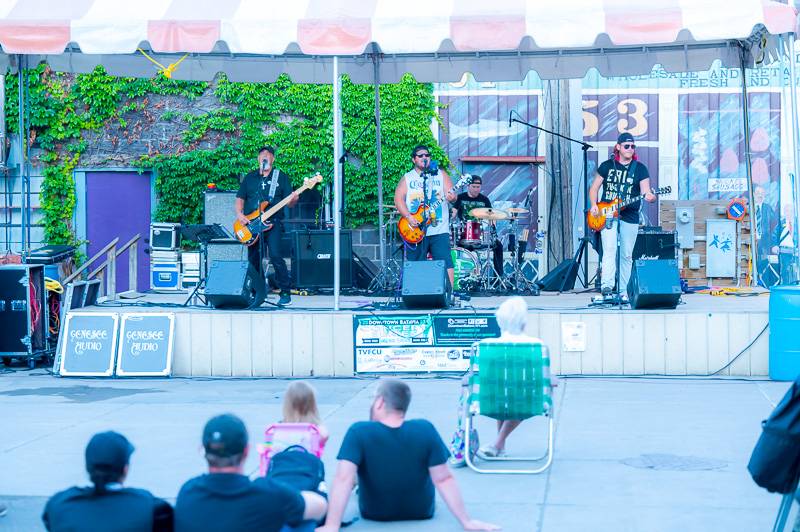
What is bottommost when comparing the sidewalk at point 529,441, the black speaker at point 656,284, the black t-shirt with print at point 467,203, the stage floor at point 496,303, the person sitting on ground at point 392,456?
the sidewalk at point 529,441

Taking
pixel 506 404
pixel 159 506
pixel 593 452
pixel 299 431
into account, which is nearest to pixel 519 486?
pixel 506 404

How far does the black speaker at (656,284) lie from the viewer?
440 inches

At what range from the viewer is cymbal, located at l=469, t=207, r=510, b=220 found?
1472 cm

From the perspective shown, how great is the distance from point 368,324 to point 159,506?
727 cm

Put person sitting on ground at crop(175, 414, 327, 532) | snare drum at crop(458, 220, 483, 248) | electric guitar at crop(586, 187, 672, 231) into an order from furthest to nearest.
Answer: snare drum at crop(458, 220, 483, 248) → electric guitar at crop(586, 187, 672, 231) → person sitting on ground at crop(175, 414, 327, 532)

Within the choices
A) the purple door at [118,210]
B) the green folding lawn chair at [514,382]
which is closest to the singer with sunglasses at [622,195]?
the green folding lawn chair at [514,382]

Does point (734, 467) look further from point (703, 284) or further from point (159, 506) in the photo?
point (703, 284)

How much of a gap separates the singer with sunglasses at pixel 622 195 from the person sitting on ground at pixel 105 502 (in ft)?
29.4

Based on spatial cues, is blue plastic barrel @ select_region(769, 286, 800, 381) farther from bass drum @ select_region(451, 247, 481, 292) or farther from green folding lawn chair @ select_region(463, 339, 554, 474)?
bass drum @ select_region(451, 247, 481, 292)

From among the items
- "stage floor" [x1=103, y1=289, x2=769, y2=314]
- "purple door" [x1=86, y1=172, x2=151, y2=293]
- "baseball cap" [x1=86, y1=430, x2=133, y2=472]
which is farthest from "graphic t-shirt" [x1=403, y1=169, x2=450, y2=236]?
"baseball cap" [x1=86, y1=430, x2=133, y2=472]

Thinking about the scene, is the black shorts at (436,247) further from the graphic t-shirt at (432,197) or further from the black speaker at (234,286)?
the black speaker at (234,286)

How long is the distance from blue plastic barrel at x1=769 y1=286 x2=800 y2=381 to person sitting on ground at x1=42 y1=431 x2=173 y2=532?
7846 millimetres

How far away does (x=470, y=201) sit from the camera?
1545cm

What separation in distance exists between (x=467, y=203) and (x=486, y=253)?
2.58ft
